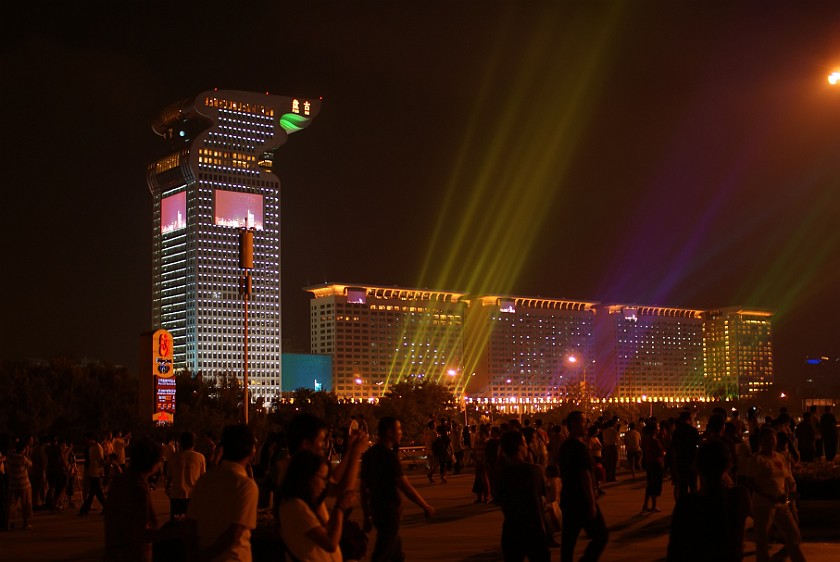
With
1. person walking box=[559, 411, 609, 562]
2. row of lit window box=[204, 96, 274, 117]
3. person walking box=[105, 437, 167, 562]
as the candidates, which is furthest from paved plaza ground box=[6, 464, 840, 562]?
row of lit window box=[204, 96, 274, 117]

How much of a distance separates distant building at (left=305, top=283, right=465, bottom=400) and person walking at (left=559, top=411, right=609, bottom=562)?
17595cm

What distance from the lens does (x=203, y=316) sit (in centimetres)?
16075

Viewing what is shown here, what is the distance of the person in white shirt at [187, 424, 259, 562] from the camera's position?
626cm

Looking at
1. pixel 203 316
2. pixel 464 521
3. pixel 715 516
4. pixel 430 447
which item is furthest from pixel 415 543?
pixel 203 316

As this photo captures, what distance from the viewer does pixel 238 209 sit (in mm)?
162125

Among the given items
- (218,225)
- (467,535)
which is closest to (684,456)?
(467,535)

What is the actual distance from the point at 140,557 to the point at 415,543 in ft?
26.0

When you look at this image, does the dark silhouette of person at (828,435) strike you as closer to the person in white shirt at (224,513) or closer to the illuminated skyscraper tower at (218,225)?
the person in white shirt at (224,513)

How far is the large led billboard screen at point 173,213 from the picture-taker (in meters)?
161

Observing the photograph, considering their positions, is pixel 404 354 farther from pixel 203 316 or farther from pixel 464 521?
pixel 464 521

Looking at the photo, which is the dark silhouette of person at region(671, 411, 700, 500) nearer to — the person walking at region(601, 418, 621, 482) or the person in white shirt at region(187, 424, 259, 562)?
the person walking at region(601, 418, 621, 482)

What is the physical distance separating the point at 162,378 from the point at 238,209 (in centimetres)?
12945

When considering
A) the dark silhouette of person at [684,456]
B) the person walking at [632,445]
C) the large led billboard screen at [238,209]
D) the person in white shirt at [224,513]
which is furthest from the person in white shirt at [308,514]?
the large led billboard screen at [238,209]

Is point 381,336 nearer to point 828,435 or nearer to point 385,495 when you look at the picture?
point 828,435
